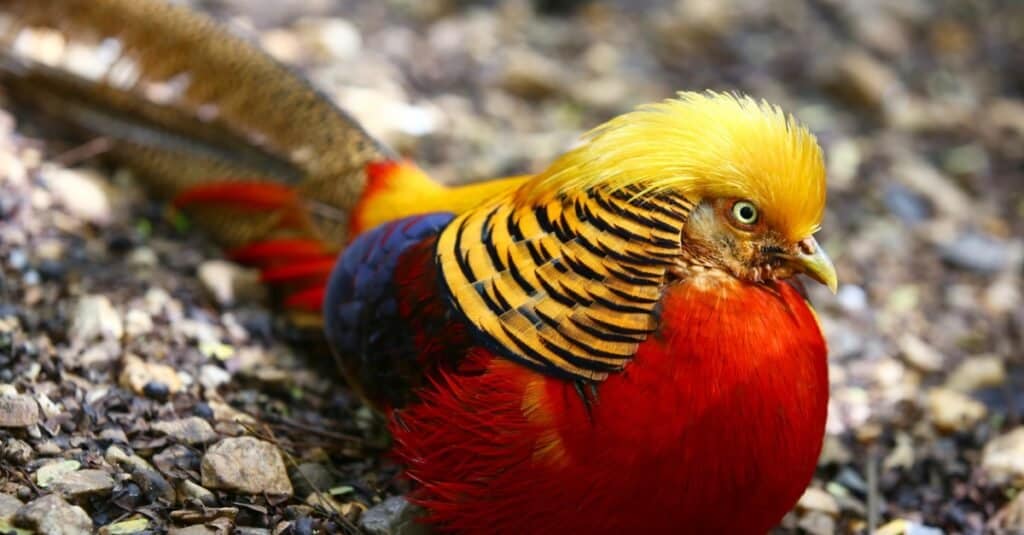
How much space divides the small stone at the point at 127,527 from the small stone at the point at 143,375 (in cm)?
61

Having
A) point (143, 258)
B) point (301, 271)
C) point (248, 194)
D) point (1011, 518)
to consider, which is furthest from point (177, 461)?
point (1011, 518)

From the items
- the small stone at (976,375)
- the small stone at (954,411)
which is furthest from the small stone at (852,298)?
the small stone at (954,411)

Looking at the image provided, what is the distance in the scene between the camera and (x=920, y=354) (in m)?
4.27

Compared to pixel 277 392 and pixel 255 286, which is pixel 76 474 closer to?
pixel 277 392

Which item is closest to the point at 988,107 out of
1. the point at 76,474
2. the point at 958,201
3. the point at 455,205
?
the point at 958,201

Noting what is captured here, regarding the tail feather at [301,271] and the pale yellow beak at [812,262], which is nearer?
the pale yellow beak at [812,262]

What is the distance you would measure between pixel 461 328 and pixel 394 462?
68 centimetres

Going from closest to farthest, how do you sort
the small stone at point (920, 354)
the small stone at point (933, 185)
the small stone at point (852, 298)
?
the small stone at point (920, 354) → the small stone at point (852, 298) → the small stone at point (933, 185)

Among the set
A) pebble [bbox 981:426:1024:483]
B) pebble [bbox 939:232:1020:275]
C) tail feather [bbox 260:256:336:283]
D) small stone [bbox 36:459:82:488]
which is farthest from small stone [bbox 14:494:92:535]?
pebble [bbox 939:232:1020:275]

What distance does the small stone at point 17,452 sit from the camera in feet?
9.20

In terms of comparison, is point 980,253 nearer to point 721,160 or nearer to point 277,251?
point 721,160

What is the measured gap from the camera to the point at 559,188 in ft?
9.21

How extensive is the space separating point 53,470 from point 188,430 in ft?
1.37

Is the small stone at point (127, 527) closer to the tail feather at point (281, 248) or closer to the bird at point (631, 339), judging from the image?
the bird at point (631, 339)
